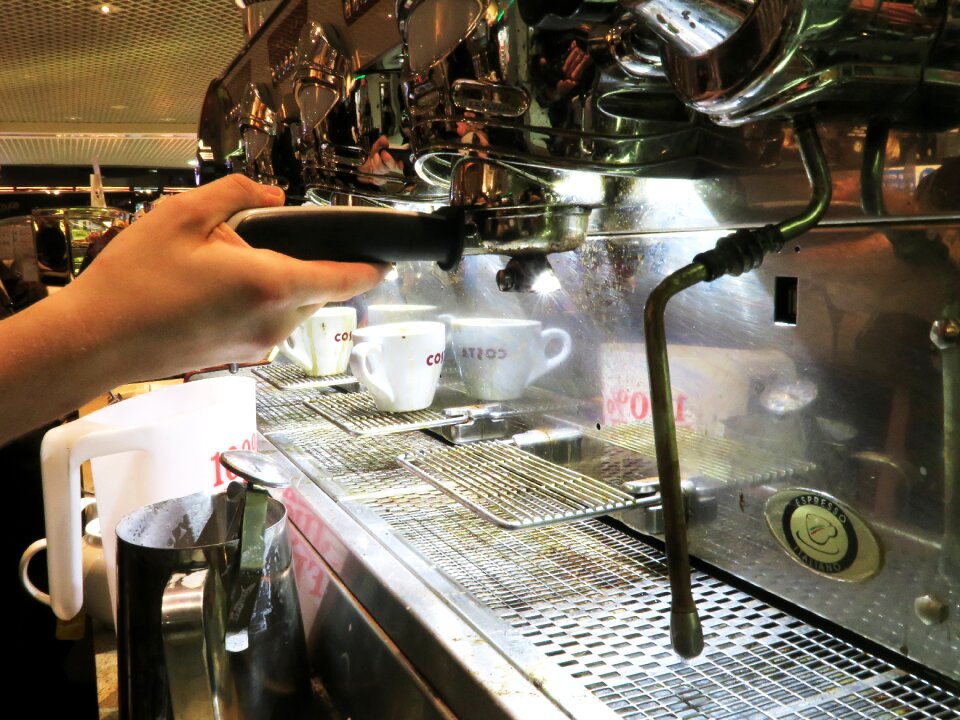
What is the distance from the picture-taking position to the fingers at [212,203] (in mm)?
393

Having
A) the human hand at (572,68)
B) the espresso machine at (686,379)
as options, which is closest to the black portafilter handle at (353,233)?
the espresso machine at (686,379)

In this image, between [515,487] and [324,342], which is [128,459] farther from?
[324,342]

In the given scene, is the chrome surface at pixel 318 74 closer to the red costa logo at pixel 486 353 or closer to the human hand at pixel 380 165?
the human hand at pixel 380 165

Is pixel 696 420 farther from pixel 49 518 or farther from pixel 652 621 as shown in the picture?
pixel 49 518

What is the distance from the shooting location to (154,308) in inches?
15.3

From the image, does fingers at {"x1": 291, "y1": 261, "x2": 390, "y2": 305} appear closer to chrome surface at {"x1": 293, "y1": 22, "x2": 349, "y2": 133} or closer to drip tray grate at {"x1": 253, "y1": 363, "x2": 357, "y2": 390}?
chrome surface at {"x1": 293, "y1": 22, "x2": 349, "y2": 133}

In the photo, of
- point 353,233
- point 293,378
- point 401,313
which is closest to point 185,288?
point 353,233

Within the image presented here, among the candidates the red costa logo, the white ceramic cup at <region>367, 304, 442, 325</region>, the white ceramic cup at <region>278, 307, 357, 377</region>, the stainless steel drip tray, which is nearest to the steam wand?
the stainless steel drip tray

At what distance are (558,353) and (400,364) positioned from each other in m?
0.23

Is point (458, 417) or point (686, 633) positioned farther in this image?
point (458, 417)

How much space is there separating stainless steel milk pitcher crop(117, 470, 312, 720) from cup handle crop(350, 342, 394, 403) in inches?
16.1

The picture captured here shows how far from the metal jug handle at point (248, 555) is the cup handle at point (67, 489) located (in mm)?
147

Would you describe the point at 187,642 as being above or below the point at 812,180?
Result: below

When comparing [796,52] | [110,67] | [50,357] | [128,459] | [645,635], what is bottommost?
[645,635]
